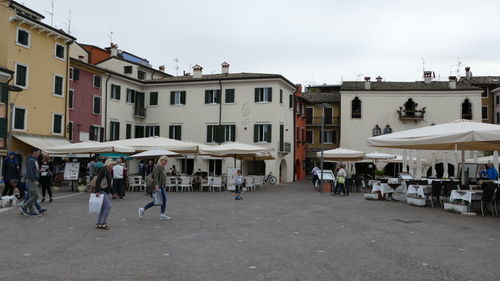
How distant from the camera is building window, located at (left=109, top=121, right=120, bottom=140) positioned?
36688 millimetres

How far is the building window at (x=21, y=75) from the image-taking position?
27763 mm

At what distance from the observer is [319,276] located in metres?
6.14

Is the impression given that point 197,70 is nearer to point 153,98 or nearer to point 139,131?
point 153,98

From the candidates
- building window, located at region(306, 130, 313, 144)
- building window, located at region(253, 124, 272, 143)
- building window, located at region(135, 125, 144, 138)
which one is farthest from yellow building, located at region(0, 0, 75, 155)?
building window, located at region(306, 130, 313, 144)

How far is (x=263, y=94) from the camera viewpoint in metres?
37.0

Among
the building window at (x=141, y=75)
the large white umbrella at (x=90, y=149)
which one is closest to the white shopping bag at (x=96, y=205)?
the large white umbrella at (x=90, y=149)

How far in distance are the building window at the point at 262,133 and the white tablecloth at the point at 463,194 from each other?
22.7m

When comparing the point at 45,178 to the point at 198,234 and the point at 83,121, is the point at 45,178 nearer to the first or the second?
the point at 198,234

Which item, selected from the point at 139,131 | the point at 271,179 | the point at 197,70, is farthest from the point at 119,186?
the point at 197,70

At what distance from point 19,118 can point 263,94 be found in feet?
59.1

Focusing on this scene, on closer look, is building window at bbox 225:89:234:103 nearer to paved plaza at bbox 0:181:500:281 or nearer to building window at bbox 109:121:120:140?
building window at bbox 109:121:120:140

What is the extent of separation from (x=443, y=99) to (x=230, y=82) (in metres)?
21.1

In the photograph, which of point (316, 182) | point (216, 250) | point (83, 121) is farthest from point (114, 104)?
point (216, 250)

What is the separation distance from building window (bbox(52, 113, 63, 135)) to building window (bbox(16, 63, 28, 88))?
317 cm
